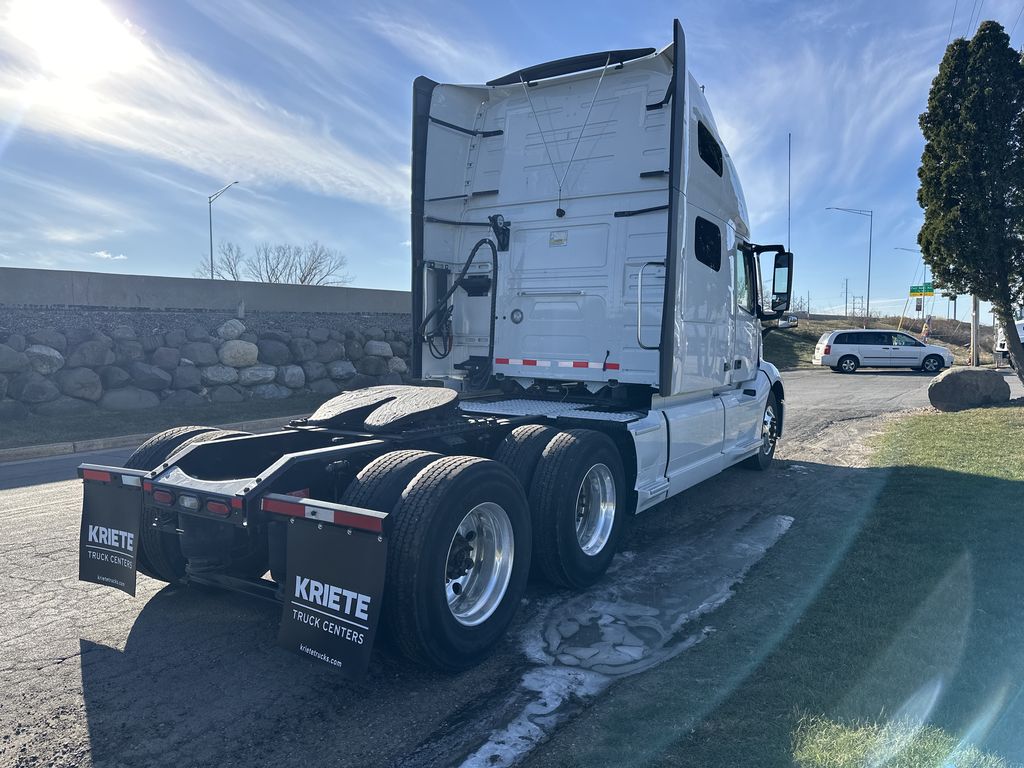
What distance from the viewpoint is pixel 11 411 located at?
11.8 m

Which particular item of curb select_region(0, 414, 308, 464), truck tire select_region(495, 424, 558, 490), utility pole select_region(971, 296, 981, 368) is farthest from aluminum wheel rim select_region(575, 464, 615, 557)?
utility pole select_region(971, 296, 981, 368)

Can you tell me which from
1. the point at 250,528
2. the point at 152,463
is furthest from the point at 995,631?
the point at 152,463

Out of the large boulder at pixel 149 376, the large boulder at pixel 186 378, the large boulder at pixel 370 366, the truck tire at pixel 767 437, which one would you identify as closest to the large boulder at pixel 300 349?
the large boulder at pixel 370 366

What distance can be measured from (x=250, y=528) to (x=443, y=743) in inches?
54.9

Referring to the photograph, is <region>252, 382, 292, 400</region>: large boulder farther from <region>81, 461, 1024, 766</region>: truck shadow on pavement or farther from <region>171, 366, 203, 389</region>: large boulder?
<region>81, 461, 1024, 766</region>: truck shadow on pavement

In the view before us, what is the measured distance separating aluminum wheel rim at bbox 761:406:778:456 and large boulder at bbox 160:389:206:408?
10781 mm

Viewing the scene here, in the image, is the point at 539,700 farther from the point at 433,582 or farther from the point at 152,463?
the point at 152,463

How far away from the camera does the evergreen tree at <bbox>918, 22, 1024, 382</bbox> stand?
12.7 meters

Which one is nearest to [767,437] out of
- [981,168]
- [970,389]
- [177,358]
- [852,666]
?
[852,666]

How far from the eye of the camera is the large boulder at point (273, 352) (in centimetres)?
1573

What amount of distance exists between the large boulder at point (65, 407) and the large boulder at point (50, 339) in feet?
3.04

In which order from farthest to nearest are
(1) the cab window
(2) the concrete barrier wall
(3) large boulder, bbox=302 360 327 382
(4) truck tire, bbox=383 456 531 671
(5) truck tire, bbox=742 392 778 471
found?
(3) large boulder, bbox=302 360 327 382
(2) the concrete barrier wall
(5) truck tire, bbox=742 392 778 471
(1) the cab window
(4) truck tire, bbox=383 456 531 671

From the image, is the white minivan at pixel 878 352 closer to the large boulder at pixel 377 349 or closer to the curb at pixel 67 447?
the large boulder at pixel 377 349

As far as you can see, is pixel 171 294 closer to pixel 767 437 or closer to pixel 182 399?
pixel 182 399
